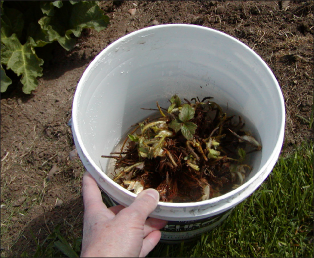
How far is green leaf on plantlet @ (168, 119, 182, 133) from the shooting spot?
4.17 ft

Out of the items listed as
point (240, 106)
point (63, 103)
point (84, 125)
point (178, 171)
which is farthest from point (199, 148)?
point (63, 103)

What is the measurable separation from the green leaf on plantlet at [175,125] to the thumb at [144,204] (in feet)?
1.37

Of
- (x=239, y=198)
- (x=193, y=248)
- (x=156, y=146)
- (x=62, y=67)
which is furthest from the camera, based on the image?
(x=62, y=67)

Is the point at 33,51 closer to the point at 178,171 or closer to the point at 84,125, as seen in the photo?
the point at 84,125

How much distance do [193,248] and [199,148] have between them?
0.46 m

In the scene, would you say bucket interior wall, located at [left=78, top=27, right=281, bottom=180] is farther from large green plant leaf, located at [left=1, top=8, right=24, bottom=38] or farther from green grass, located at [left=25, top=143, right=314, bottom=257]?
large green plant leaf, located at [left=1, top=8, right=24, bottom=38]

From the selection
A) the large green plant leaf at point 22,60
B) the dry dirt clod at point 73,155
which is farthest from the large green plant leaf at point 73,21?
the dry dirt clod at point 73,155

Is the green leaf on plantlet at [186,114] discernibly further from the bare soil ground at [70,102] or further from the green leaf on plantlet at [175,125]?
the bare soil ground at [70,102]

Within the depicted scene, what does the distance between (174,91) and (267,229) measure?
0.77 m

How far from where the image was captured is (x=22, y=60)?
1882 mm

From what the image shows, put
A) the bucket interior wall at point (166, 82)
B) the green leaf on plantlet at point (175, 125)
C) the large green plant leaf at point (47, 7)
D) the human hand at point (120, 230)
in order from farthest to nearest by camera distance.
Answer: the large green plant leaf at point (47, 7) → the green leaf on plantlet at point (175, 125) → the bucket interior wall at point (166, 82) → the human hand at point (120, 230)

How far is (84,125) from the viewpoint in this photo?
116 cm

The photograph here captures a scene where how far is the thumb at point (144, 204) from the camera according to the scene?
87 cm

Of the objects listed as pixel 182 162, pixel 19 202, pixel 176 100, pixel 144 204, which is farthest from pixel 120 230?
pixel 19 202
